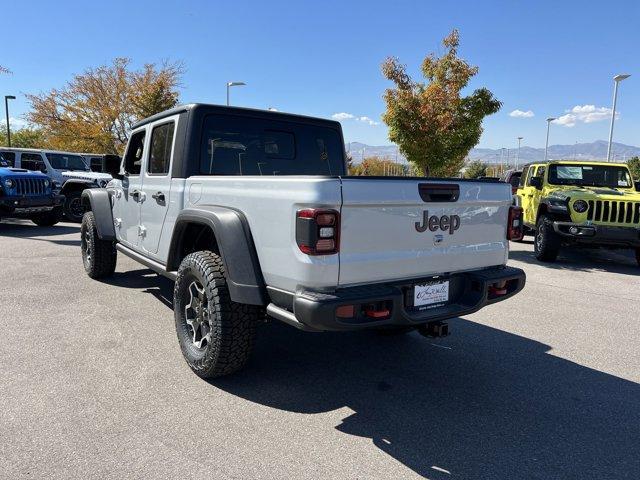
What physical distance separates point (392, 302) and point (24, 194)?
11.3 meters

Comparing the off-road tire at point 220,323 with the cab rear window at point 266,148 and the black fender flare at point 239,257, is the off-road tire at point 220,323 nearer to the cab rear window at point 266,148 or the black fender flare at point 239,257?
the black fender flare at point 239,257

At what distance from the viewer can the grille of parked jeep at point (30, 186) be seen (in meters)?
11.1

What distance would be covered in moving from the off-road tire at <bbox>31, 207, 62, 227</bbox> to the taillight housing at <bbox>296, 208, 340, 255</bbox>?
38.7ft

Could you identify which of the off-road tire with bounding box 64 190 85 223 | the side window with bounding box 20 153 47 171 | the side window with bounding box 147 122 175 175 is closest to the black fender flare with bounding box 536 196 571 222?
the side window with bounding box 147 122 175 175

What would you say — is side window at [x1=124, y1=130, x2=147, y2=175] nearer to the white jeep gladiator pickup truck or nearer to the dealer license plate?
the white jeep gladiator pickup truck

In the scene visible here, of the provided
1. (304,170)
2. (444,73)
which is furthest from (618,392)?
(444,73)

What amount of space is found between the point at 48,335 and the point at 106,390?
1.42 meters

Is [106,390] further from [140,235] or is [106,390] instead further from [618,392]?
[618,392]

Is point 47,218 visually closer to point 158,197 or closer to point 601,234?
point 158,197

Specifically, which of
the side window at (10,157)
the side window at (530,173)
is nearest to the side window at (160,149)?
the side window at (530,173)

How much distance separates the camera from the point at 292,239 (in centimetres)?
266

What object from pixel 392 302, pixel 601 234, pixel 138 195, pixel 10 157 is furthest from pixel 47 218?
pixel 601 234

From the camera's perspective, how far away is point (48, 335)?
421 cm

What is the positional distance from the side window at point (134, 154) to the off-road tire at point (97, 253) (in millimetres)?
1232
